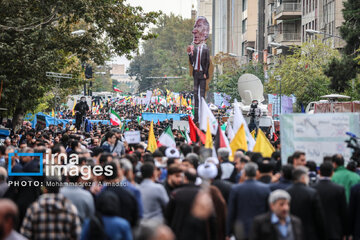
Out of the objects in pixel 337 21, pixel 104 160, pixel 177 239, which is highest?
pixel 337 21

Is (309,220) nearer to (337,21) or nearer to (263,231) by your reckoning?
(263,231)

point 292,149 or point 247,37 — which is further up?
point 247,37

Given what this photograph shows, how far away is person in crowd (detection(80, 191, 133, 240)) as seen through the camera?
273 inches

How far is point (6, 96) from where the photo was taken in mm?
26594

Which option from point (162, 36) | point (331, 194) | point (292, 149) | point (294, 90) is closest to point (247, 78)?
point (294, 90)

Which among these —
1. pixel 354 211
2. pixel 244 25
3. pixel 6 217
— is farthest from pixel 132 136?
pixel 244 25

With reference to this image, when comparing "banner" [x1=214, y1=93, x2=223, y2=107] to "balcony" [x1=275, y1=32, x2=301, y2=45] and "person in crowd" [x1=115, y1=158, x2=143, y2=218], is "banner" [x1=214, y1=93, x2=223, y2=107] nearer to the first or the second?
"balcony" [x1=275, y1=32, x2=301, y2=45]

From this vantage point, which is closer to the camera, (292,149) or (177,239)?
(177,239)

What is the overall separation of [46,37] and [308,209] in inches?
750

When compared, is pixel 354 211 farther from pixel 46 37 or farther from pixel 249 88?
pixel 249 88

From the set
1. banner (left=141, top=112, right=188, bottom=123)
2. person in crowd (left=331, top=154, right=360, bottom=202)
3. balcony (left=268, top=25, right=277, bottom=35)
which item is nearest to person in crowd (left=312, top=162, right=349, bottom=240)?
person in crowd (left=331, top=154, right=360, bottom=202)

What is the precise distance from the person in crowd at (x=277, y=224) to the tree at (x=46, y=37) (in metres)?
18.2

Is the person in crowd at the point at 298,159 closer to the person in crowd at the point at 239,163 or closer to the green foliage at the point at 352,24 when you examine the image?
the person in crowd at the point at 239,163

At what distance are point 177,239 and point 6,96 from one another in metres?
19.6
